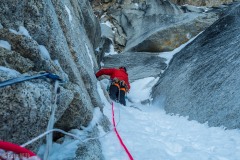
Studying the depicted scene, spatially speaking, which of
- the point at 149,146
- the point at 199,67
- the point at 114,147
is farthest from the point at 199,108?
the point at 114,147

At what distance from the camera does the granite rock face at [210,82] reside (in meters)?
6.92

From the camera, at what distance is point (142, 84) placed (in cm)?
1391

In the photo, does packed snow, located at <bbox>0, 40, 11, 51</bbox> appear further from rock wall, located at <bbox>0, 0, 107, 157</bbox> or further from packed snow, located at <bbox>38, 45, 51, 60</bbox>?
packed snow, located at <bbox>38, 45, 51, 60</bbox>

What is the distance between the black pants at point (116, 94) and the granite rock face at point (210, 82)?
4.99 feet

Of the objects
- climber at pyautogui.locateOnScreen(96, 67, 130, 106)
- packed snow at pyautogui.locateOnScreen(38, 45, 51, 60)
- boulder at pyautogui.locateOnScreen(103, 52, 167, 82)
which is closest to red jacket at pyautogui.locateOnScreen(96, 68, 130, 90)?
climber at pyautogui.locateOnScreen(96, 67, 130, 106)

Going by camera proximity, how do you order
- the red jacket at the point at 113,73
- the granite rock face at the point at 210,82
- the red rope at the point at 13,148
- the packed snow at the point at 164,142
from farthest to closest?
the red jacket at the point at 113,73
the granite rock face at the point at 210,82
the packed snow at the point at 164,142
the red rope at the point at 13,148

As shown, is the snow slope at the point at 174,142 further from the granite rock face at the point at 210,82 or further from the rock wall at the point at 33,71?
the rock wall at the point at 33,71

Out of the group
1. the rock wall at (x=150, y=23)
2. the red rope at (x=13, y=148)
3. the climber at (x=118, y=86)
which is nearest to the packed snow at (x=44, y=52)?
the red rope at (x=13, y=148)

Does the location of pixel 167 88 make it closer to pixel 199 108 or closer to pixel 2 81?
pixel 199 108

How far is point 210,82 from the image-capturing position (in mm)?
8680

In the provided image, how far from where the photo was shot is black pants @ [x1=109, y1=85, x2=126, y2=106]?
10461 mm

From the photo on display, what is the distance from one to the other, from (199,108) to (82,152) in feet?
16.4

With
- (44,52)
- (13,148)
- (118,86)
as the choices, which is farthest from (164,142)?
(118,86)

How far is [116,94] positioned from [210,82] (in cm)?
351
